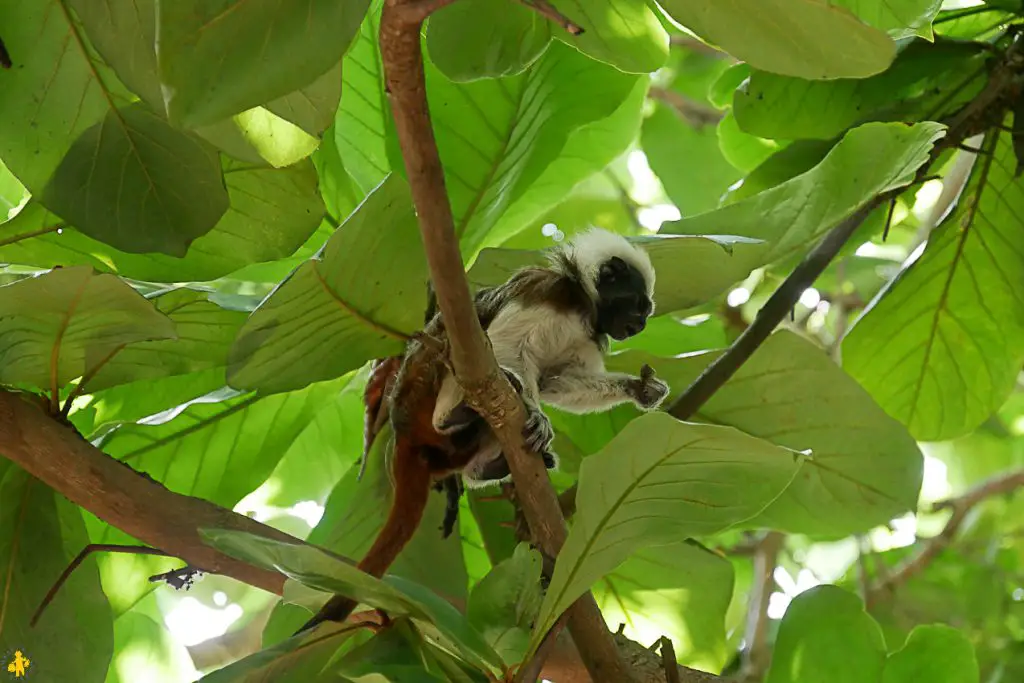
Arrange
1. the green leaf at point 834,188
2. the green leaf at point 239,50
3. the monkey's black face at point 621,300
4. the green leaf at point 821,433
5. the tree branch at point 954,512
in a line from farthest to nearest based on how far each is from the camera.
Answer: the tree branch at point 954,512, the monkey's black face at point 621,300, the green leaf at point 821,433, the green leaf at point 834,188, the green leaf at point 239,50

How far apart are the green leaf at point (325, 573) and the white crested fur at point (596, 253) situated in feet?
2.77

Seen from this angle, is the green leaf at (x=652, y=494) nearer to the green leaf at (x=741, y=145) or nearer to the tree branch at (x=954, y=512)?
the green leaf at (x=741, y=145)

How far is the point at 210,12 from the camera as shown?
0.54 meters

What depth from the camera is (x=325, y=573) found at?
72 cm

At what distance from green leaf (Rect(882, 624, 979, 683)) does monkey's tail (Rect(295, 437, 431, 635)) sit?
1.69 ft

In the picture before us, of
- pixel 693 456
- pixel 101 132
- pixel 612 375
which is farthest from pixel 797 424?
pixel 101 132

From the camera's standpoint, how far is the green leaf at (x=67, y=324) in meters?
0.85

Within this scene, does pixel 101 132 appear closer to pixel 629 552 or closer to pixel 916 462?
pixel 629 552

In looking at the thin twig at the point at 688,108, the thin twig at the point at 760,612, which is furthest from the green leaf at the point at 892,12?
the thin twig at the point at 688,108

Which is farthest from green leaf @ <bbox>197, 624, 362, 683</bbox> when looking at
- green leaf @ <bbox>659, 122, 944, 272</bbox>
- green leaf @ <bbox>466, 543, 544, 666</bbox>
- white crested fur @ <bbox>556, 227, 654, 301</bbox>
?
white crested fur @ <bbox>556, 227, 654, 301</bbox>

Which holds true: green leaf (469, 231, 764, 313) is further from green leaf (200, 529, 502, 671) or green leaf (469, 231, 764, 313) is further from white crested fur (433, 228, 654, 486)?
green leaf (200, 529, 502, 671)

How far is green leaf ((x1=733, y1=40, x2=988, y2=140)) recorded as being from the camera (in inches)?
52.9

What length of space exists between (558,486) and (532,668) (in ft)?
1.99

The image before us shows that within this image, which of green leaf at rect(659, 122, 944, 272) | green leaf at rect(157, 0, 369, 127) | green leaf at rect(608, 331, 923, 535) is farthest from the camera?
green leaf at rect(608, 331, 923, 535)
